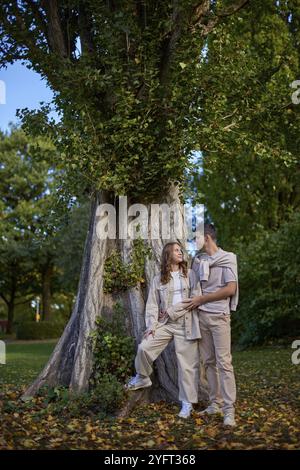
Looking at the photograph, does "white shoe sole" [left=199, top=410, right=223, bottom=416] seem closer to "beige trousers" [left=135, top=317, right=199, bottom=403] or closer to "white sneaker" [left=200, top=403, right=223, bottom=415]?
"white sneaker" [left=200, top=403, right=223, bottom=415]

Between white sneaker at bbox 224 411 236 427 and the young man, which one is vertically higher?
the young man

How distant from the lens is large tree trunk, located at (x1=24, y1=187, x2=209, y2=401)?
885cm

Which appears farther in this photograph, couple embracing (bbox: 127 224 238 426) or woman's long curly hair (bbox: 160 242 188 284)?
woman's long curly hair (bbox: 160 242 188 284)

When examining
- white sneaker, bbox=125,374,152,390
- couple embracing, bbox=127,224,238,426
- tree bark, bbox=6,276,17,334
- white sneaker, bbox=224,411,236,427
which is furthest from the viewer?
tree bark, bbox=6,276,17,334

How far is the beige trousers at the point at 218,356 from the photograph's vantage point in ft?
24.1

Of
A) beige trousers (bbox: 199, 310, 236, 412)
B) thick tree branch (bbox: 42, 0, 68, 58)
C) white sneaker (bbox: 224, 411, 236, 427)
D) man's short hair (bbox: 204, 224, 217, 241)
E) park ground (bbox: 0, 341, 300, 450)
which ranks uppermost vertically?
thick tree branch (bbox: 42, 0, 68, 58)

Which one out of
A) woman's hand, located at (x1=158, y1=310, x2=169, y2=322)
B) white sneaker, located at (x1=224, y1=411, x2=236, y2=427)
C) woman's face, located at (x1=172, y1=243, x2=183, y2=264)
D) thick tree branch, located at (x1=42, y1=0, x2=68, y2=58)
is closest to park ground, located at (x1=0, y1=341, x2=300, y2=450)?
white sneaker, located at (x1=224, y1=411, x2=236, y2=427)

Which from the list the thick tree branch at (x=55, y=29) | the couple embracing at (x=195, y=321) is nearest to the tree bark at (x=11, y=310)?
the thick tree branch at (x=55, y=29)

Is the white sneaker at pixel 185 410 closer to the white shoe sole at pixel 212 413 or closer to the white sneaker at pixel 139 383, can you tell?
the white shoe sole at pixel 212 413

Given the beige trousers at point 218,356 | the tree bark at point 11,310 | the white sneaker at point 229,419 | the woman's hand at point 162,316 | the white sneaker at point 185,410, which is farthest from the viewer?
the tree bark at point 11,310

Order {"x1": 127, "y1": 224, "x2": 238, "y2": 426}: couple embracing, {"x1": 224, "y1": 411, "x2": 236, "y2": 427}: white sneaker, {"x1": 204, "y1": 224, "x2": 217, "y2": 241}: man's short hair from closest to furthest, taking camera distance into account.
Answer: {"x1": 224, "y1": 411, "x2": 236, "y2": 427}: white sneaker, {"x1": 127, "y1": 224, "x2": 238, "y2": 426}: couple embracing, {"x1": 204, "y1": 224, "x2": 217, "y2": 241}: man's short hair

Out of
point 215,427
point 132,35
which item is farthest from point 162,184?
point 215,427

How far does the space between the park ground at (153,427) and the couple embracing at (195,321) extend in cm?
35

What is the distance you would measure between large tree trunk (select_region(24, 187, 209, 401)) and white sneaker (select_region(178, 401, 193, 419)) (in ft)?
2.88
